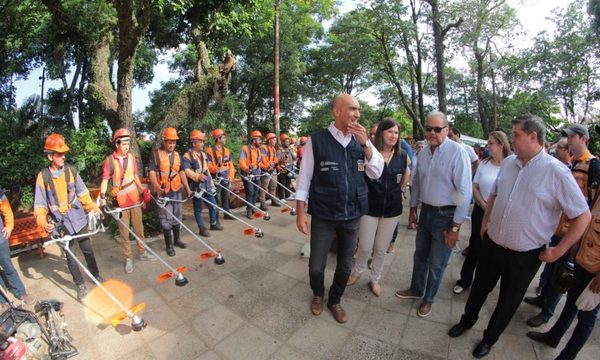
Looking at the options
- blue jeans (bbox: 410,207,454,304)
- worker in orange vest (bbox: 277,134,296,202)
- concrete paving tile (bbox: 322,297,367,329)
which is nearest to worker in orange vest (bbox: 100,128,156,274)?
concrete paving tile (bbox: 322,297,367,329)

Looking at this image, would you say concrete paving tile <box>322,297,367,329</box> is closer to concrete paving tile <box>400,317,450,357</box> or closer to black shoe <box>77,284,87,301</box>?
concrete paving tile <box>400,317,450,357</box>

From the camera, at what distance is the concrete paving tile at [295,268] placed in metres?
4.19

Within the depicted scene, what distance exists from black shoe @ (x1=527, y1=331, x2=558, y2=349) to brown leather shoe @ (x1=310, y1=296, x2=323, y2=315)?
2059mm

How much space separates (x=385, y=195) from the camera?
329 cm

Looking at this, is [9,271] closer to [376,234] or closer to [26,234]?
[26,234]

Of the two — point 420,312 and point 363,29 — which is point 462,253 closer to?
point 420,312

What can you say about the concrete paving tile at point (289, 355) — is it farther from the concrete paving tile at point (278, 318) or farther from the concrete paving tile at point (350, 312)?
the concrete paving tile at point (350, 312)

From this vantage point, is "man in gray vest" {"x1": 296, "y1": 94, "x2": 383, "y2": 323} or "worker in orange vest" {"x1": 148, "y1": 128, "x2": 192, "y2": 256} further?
"worker in orange vest" {"x1": 148, "y1": 128, "x2": 192, "y2": 256}

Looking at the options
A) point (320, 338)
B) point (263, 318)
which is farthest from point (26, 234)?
point (320, 338)

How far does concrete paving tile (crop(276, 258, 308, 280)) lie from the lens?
4191 millimetres

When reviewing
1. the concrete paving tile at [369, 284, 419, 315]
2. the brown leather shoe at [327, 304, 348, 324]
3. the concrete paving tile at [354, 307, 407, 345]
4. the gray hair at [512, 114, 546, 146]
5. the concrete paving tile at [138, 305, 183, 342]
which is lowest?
the concrete paving tile at [138, 305, 183, 342]

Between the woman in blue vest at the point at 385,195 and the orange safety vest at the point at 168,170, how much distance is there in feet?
11.2

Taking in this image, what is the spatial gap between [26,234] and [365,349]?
5.89 meters

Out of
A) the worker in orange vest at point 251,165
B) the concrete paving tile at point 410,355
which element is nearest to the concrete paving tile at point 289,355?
the concrete paving tile at point 410,355
